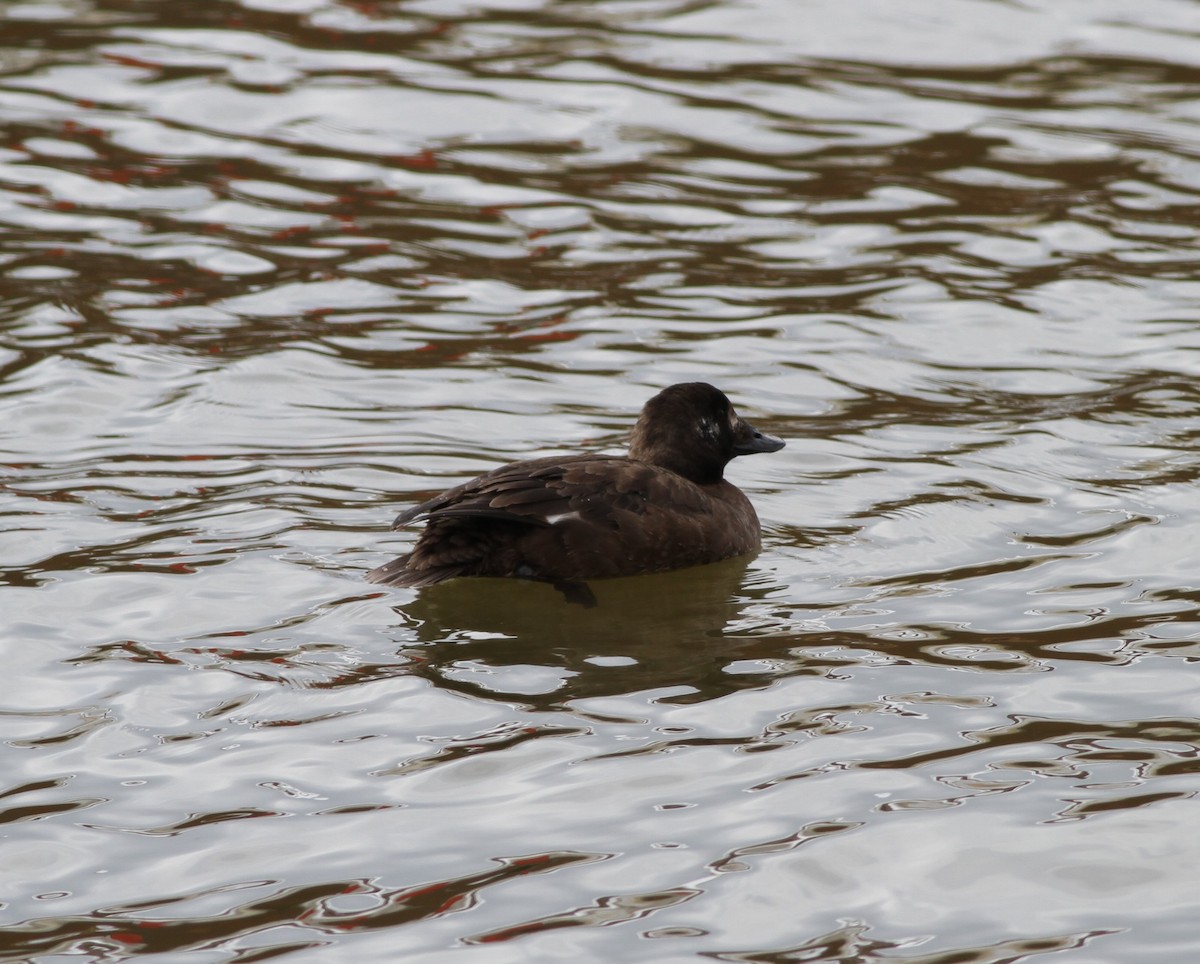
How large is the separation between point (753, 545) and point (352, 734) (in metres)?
2.61

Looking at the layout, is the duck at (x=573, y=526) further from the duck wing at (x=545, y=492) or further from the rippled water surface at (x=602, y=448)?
the rippled water surface at (x=602, y=448)

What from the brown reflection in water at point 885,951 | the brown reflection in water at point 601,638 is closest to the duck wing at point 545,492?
the brown reflection in water at point 601,638

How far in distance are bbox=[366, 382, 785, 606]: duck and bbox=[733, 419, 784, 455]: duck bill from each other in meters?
0.37

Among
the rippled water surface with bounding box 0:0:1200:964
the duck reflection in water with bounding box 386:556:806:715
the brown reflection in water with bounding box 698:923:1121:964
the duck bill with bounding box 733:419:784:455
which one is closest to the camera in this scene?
the brown reflection in water with bounding box 698:923:1121:964

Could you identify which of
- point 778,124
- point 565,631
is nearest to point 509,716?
point 565,631

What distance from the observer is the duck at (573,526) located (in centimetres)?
733

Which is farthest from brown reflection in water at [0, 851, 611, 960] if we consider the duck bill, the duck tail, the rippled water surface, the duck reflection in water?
the duck bill

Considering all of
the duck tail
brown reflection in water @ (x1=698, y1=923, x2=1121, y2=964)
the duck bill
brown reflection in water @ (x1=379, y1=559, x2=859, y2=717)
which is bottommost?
brown reflection in water @ (x1=698, y1=923, x2=1121, y2=964)

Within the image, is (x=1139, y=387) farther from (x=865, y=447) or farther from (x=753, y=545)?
(x=753, y=545)

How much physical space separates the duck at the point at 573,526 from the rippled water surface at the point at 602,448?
15 cm

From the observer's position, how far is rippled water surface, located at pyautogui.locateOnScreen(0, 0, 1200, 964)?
16.9 ft

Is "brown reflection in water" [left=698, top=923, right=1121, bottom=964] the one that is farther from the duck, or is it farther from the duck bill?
the duck bill

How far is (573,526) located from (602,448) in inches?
68.8

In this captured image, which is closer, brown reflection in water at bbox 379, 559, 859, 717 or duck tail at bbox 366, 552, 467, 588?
brown reflection in water at bbox 379, 559, 859, 717
